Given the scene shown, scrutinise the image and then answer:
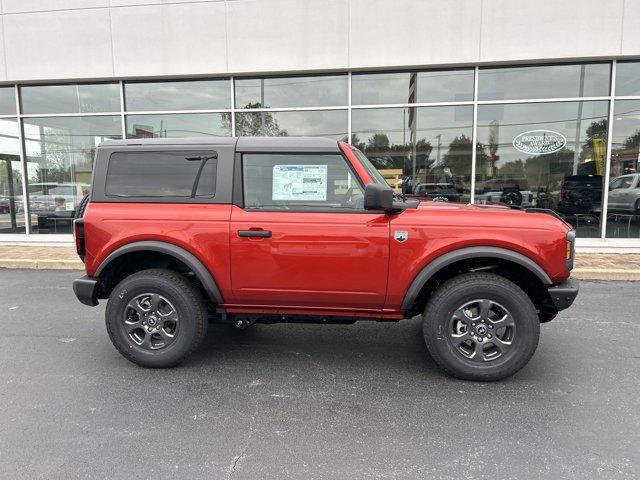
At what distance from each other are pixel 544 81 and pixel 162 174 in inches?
328

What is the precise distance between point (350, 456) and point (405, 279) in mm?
1397

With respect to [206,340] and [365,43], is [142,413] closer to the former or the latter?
[206,340]

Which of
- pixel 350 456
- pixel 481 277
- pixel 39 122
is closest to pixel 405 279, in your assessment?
pixel 481 277

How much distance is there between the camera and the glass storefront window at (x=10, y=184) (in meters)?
10.7

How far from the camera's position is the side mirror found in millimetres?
3252

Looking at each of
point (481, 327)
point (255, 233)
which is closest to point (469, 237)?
point (481, 327)

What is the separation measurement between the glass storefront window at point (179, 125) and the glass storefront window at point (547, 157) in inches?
223

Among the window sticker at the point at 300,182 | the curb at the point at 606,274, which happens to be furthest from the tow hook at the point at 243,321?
the curb at the point at 606,274

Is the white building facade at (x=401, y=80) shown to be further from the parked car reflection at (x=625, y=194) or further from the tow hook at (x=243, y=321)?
the tow hook at (x=243, y=321)

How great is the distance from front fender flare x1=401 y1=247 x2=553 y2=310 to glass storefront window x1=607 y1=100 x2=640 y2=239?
7213 mm

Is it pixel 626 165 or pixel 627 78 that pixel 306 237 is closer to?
pixel 626 165

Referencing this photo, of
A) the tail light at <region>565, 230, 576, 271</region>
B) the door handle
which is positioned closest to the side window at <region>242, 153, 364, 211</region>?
the door handle

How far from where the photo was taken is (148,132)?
10.2m

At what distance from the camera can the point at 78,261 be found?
28.0 feet
